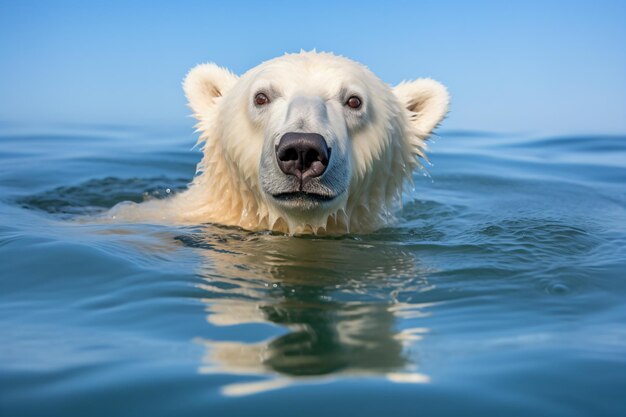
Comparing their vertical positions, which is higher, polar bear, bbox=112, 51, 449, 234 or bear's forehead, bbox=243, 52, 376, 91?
bear's forehead, bbox=243, 52, 376, 91

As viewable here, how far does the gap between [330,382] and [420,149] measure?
11.2 ft

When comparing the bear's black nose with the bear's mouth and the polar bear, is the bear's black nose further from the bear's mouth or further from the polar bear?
the bear's mouth

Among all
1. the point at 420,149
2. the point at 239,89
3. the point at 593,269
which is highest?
the point at 239,89

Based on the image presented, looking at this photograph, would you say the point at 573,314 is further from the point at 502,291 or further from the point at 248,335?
the point at 248,335

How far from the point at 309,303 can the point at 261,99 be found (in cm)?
178

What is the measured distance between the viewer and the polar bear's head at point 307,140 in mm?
4508

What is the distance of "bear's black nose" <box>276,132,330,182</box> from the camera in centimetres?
427

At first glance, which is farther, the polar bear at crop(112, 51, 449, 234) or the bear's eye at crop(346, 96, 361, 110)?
the bear's eye at crop(346, 96, 361, 110)

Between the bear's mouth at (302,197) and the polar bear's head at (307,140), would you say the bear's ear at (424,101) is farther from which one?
the bear's mouth at (302,197)

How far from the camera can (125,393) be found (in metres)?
2.64

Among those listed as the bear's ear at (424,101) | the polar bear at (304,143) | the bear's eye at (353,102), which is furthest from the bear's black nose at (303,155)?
the bear's ear at (424,101)

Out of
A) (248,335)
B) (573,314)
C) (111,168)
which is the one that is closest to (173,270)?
(248,335)

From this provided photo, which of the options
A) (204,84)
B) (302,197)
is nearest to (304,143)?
(302,197)

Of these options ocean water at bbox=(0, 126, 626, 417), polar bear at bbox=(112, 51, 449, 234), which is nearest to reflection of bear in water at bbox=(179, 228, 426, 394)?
ocean water at bbox=(0, 126, 626, 417)
